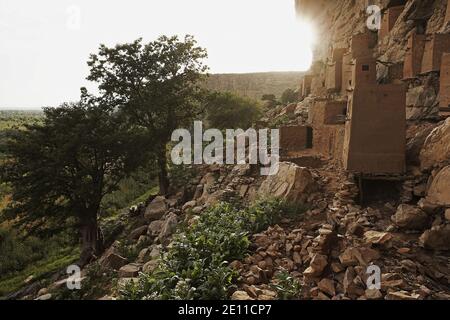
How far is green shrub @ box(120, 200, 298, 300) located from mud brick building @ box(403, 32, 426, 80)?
7844 mm

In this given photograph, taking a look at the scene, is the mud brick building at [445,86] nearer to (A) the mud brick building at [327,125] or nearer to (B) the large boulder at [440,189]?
(A) the mud brick building at [327,125]

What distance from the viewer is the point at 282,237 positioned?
6.87 m

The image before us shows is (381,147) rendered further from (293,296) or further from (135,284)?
(135,284)

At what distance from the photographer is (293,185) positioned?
8.87 meters

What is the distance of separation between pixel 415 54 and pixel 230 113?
15.0m

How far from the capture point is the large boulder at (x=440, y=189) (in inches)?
251

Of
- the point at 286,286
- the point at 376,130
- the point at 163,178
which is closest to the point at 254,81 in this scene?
the point at 163,178

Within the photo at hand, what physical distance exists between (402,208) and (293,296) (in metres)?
3.29

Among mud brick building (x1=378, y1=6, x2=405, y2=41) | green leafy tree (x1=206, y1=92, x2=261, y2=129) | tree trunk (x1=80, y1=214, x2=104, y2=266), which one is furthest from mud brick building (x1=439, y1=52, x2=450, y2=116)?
green leafy tree (x1=206, y1=92, x2=261, y2=129)

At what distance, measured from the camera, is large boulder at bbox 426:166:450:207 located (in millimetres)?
6375

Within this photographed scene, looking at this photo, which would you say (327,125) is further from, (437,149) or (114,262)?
(114,262)

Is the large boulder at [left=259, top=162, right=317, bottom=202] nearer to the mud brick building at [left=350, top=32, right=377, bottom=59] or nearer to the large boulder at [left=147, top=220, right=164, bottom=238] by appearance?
the large boulder at [left=147, top=220, right=164, bottom=238]
